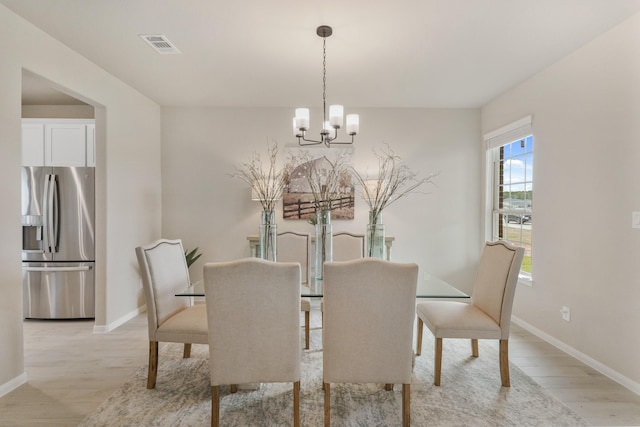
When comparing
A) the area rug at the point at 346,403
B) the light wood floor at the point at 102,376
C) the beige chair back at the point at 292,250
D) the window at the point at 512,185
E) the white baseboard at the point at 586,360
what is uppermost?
the window at the point at 512,185

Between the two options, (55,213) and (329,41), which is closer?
(329,41)

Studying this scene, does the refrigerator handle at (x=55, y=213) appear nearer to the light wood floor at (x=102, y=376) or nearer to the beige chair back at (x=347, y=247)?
the light wood floor at (x=102, y=376)

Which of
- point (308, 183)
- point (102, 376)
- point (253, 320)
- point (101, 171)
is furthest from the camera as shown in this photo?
point (308, 183)

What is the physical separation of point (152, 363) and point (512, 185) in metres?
3.80

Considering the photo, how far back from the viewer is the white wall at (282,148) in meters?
4.46

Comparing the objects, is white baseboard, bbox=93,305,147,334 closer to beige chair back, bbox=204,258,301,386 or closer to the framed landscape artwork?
the framed landscape artwork

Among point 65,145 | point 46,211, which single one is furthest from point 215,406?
point 65,145

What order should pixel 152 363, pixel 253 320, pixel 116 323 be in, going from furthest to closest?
pixel 116 323
pixel 152 363
pixel 253 320

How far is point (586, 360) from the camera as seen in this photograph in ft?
8.87

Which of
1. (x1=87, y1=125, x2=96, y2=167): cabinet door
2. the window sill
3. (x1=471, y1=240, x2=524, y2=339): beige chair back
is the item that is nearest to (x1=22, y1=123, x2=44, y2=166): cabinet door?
(x1=87, y1=125, x2=96, y2=167): cabinet door

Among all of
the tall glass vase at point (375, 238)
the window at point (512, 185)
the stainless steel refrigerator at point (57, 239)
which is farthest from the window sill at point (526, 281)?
the stainless steel refrigerator at point (57, 239)

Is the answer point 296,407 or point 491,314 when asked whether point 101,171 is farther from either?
point 491,314

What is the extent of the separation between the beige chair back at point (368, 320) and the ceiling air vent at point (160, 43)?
7.05 ft

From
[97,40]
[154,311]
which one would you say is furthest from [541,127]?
[97,40]
